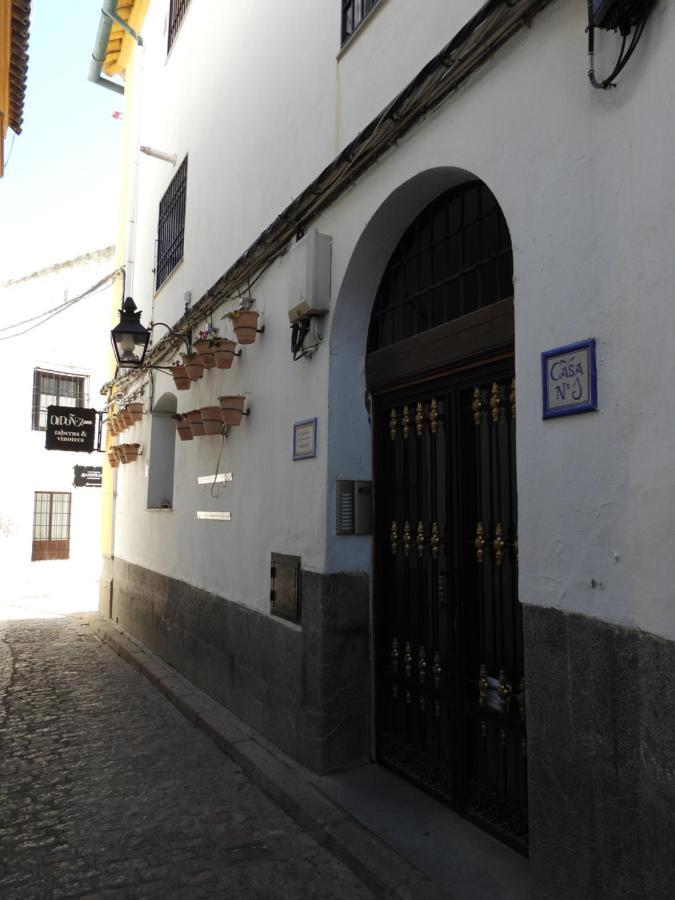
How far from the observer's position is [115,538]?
1045 centimetres

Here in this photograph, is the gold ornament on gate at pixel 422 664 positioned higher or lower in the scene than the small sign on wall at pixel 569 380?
lower

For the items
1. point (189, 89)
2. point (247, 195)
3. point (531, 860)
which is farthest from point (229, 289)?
point (531, 860)

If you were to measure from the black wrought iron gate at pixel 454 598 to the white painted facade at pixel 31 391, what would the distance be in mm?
13818

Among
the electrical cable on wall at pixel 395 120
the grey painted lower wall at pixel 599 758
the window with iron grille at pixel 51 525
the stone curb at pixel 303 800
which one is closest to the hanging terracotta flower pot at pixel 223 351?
the electrical cable on wall at pixel 395 120

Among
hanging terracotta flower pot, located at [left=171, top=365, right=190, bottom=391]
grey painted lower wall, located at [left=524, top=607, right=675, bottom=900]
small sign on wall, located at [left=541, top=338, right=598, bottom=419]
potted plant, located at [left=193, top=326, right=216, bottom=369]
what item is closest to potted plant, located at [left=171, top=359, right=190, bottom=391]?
hanging terracotta flower pot, located at [left=171, top=365, right=190, bottom=391]

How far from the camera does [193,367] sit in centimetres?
636

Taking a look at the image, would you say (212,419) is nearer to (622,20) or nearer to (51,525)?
(622,20)

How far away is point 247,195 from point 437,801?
495 centimetres

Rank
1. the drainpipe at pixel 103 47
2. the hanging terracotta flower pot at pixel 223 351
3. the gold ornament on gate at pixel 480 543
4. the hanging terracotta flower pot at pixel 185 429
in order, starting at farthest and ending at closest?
the drainpipe at pixel 103 47 < the hanging terracotta flower pot at pixel 185 429 < the hanging terracotta flower pot at pixel 223 351 < the gold ornament on gate at pixel 480 543

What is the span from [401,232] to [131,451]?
635cm

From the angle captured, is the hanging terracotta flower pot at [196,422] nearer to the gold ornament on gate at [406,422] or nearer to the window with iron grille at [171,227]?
the gold ornament on gate at [406,422]

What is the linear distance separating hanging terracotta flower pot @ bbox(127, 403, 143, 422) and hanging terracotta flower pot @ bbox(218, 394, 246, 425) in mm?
4084

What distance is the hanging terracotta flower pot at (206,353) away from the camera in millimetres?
5840

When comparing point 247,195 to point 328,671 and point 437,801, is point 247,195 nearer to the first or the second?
point 328,671
